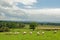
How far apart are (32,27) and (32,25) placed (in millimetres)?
1004

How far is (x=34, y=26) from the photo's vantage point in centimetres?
6344

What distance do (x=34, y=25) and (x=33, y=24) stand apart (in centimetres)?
94

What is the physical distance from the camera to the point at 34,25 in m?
63.6

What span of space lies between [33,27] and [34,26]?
0.62 m

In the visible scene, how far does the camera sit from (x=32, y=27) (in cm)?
6412

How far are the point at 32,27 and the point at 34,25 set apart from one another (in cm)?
131

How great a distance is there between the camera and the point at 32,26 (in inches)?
2542

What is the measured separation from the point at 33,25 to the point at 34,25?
648mm

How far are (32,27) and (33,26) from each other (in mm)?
669

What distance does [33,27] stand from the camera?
63250mm

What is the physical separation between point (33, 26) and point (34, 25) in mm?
639

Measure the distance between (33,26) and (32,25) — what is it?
1.02m

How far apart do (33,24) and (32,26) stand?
98cm
